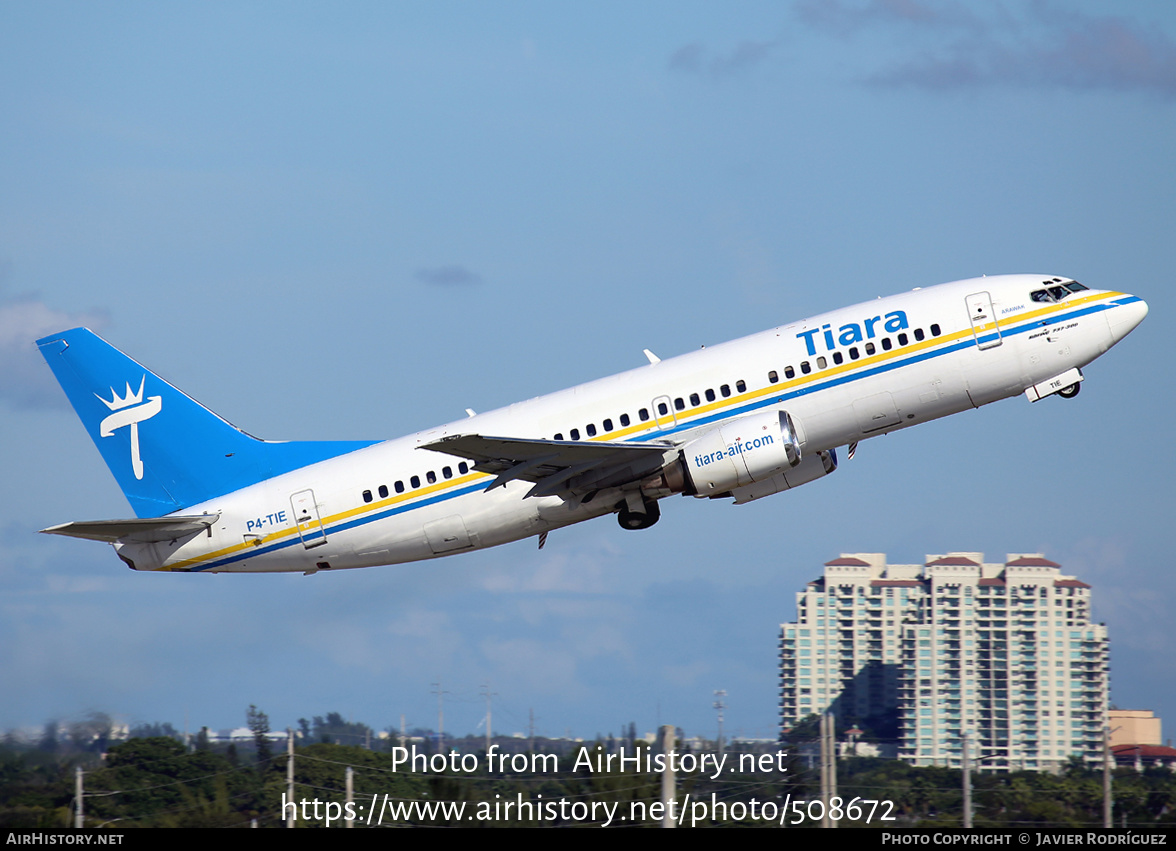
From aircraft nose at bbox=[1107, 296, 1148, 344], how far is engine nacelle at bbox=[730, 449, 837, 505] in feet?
29.6

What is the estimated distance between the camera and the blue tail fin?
143 ft

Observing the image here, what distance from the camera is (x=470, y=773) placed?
42.8m

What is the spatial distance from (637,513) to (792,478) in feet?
16.6

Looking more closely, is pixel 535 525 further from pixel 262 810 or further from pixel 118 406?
pixel 118 406

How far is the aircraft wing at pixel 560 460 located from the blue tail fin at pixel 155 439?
7.07 meters

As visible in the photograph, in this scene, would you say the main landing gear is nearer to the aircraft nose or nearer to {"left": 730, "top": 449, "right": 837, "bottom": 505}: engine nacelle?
{"left": 730, "top": 449, "right": 837, "bottom": 505}: engine nacelle

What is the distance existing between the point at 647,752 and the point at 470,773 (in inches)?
233

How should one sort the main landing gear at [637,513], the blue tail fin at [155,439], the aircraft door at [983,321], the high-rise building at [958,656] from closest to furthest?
the aircraft door at [983,321] → the main landing gear at [637,513] → the blue tail fin at [155,439] → the high-rise building at [958,656]

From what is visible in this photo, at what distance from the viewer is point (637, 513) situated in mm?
41281

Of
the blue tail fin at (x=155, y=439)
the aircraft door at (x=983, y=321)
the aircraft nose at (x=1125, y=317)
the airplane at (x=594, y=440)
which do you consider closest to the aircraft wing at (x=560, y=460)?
the airplane at (x=594, y=440)

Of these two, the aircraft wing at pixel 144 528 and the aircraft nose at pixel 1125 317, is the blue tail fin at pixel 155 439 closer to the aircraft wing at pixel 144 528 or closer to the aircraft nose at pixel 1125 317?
the aircraft wing at pixel 144 528

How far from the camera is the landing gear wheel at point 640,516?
41.2 meters

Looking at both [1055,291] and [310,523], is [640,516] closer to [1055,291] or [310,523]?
[310,523]

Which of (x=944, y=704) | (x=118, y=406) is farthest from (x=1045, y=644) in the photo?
(x=118, y=406)
